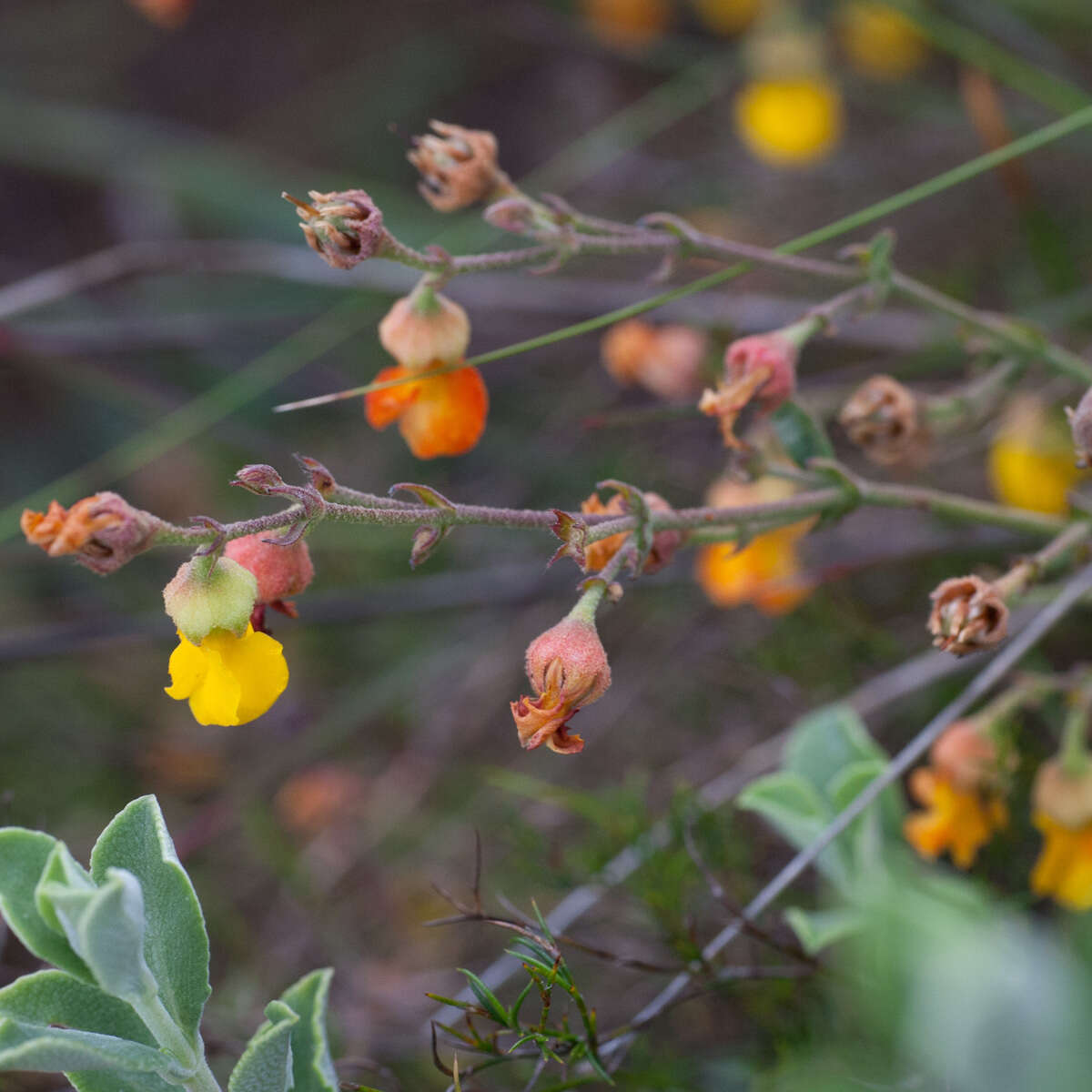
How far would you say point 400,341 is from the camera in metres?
1.22

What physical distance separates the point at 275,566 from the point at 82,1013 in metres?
0.48

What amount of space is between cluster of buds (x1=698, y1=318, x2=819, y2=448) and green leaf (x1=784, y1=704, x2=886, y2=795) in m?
0.51

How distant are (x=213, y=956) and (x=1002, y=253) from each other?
8.38 ft

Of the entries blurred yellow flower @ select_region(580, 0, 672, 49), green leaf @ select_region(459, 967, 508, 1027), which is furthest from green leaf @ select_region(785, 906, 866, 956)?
blurred yellow flower @ select_region(580, 0, 672, 49)

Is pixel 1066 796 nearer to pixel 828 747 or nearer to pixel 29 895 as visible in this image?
pixel 828 747

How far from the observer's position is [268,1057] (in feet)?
3.24

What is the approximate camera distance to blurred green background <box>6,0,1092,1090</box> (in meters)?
2.14

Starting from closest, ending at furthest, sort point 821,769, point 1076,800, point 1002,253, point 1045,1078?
point 1045,1078 < point 1076,800 < point 821,769 < point 1002,253

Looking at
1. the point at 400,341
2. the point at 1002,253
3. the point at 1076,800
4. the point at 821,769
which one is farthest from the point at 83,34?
the point at 1076,800

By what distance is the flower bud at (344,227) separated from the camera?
3.44 ft

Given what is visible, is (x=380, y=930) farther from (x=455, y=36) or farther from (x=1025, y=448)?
(x=455, y=36)

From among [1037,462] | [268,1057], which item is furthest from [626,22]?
[268,1057]

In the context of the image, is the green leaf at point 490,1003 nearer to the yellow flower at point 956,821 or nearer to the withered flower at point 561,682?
the withered flower at point 561,682

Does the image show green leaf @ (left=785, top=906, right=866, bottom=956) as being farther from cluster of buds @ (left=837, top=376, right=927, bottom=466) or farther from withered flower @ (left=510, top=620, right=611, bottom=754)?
cluster of buds @ (left=837, top=376, right=927, bottom=466)
